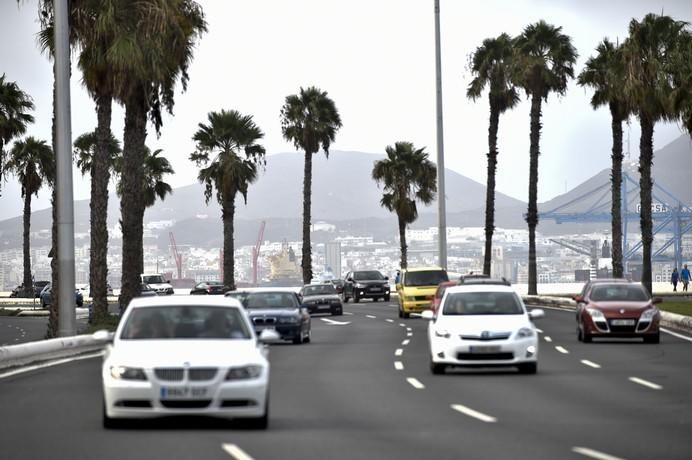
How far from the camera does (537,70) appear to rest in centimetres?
7850

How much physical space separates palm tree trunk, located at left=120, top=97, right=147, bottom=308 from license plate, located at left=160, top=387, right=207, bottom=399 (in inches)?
1319

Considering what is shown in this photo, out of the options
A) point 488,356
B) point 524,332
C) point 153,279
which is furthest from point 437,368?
point 153,279

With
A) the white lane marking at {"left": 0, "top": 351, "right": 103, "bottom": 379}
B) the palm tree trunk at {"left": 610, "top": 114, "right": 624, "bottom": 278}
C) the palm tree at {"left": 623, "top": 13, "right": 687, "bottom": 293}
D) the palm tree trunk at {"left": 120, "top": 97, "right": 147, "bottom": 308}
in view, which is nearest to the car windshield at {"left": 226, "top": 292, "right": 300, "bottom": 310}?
the white lane marking at {"left": 0, "top": 351, "right": 103, "bottom": 379}

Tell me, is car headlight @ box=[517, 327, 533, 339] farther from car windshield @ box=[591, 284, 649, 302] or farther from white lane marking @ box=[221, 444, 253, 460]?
car windshield @ box=[591, 284, 649, 302]

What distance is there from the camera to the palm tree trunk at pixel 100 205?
44688 mm

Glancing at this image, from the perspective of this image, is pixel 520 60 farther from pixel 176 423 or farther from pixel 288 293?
pixel 176 423

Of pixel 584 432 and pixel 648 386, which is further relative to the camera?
pixel 648 386

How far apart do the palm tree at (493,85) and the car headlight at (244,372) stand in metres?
68.1

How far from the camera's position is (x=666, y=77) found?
62844mm

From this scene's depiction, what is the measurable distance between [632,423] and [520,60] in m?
63.9

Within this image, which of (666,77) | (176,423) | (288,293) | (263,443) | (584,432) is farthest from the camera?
(666,77)

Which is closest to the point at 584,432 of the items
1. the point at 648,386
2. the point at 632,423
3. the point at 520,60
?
the point at 632,423

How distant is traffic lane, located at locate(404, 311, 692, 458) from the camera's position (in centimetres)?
1424

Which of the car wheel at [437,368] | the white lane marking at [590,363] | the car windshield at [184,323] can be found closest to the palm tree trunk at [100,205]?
the white lane marking at [590,363]
